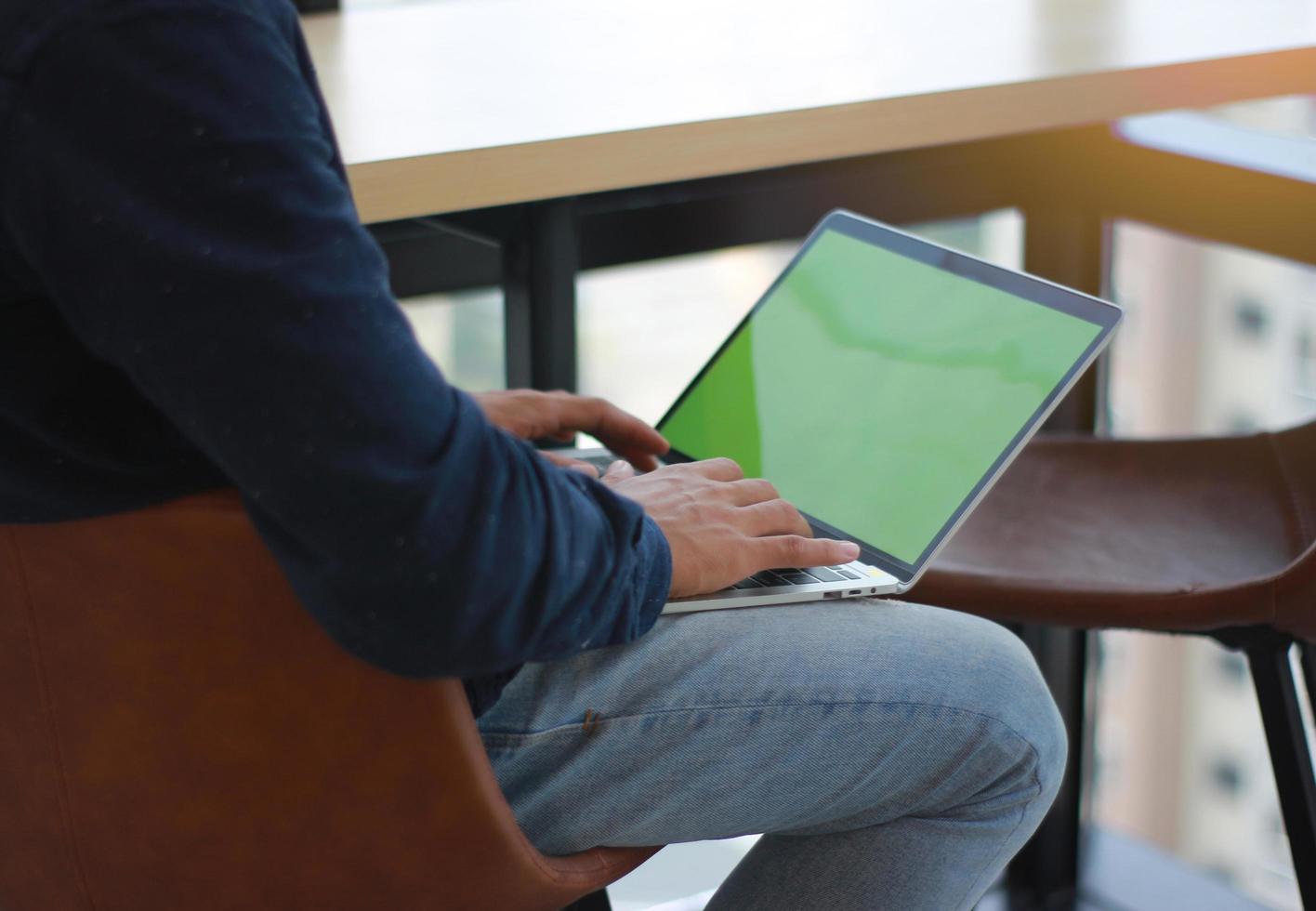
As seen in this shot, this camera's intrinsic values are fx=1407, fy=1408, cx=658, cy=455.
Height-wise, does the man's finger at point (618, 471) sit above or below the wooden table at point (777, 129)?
below

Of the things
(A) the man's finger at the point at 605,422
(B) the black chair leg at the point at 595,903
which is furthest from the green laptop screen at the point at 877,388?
(B) the black chair leg at the point at 595,903

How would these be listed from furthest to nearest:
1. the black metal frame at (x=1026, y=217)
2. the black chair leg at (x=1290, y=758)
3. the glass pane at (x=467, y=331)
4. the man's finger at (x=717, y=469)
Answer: the glass pane at (x=467, y=331), the black metal frame at (x=1026, y=217), the black chair leg at (x=1290, y=758), the man's finger at (x=717, y=469)

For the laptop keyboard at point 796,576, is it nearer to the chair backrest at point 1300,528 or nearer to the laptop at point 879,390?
the laptop at point 879,390

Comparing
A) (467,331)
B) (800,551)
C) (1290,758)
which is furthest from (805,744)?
(467,331)

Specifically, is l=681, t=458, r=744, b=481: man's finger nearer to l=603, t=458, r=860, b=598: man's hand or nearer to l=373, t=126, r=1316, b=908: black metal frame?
l=603, t=458, r=860, b=598: man's hand

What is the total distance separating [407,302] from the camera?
1578mm

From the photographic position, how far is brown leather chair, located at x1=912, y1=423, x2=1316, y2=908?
1063 mm

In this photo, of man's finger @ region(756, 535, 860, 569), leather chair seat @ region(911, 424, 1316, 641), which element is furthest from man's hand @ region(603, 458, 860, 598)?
leather chair seat @ region(911, 424, 1316, 641)

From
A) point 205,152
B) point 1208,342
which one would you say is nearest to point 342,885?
point 205,152

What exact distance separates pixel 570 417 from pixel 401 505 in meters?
0.44

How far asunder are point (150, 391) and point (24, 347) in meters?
0.08

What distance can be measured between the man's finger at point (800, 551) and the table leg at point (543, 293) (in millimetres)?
467

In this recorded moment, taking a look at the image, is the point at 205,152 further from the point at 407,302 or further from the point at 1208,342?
the point at 1208,342

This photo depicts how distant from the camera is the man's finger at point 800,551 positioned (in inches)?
33.3
